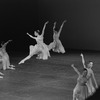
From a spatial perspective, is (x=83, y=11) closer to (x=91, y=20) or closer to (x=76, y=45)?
(x=91, y=20)

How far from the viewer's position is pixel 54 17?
1702cm

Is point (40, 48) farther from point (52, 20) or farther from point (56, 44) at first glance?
point (52, 20)

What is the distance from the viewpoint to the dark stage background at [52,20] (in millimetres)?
15664

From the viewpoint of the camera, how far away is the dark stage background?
1566cm

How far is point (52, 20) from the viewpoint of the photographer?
56.4 ft

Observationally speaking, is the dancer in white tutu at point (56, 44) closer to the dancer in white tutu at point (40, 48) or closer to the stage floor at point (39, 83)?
the dancer in white tutu at point (40, 48)

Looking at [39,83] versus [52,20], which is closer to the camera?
[39,83]

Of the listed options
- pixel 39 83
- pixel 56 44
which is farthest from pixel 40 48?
pixel 39 83

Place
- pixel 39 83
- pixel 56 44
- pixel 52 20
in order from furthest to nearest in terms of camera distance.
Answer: pixel 52 20 < pixel 56 44 < pixel 39 83

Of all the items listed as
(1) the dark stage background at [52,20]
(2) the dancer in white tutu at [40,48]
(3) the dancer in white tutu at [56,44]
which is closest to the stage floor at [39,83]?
(2) the dancer in white tutu at [40,48]

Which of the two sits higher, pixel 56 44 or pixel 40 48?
pixel 56 44

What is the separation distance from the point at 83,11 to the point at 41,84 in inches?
392

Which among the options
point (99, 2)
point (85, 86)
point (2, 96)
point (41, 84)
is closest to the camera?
point (85, 86)

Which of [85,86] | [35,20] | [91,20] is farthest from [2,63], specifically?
[35,20]
